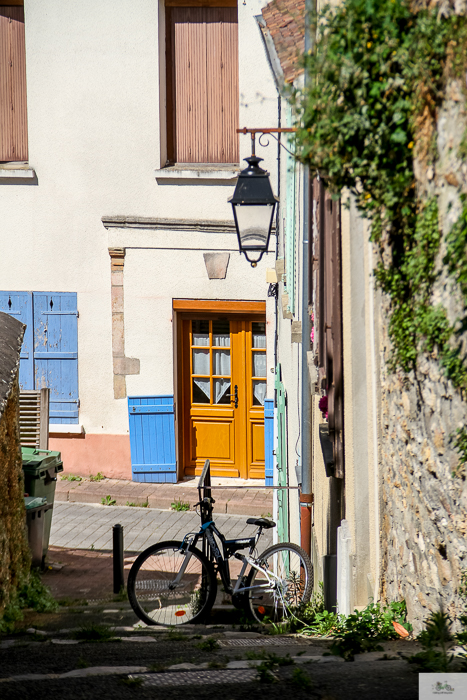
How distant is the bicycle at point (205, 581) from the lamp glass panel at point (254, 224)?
1956 millimetres

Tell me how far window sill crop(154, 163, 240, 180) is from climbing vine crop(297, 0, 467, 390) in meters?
8.22

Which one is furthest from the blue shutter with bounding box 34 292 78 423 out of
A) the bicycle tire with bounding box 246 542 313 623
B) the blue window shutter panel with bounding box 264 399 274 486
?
the bicycle tire with bounding box 246 542 313 623

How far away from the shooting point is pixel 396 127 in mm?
2275

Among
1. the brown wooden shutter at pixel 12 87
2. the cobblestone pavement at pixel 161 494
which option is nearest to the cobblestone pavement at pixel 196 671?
the cobblestone pavement at pixel 161 494

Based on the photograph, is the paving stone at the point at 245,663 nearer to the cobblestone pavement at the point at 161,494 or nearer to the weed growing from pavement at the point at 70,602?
the weed growing from pavement at the point at 70,602

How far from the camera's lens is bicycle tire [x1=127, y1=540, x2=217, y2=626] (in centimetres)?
544

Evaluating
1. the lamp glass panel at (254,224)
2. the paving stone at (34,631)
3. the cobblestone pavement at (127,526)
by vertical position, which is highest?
the lamp glass panel at (254,224)

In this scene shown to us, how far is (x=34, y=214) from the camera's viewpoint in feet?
36.0

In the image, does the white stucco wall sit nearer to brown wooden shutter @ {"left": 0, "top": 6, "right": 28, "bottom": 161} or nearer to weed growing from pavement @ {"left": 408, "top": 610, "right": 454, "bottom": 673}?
brown wooden shutter @ {"left": 0, "top": 6, "right": 28, "bottom": 161}

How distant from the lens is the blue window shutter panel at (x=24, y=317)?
10.9 m

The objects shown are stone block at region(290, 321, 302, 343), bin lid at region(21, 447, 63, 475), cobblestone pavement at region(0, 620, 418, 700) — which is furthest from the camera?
bin lid at region(21, 447, 63, 475)

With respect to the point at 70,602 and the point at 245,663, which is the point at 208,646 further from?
the point at 70,602

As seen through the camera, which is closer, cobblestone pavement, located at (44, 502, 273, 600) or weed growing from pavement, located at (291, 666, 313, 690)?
weed growing from pavement, located at (291, 666, 313, 690)

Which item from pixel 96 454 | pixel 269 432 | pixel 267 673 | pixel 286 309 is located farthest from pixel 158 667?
pixel 96 454
